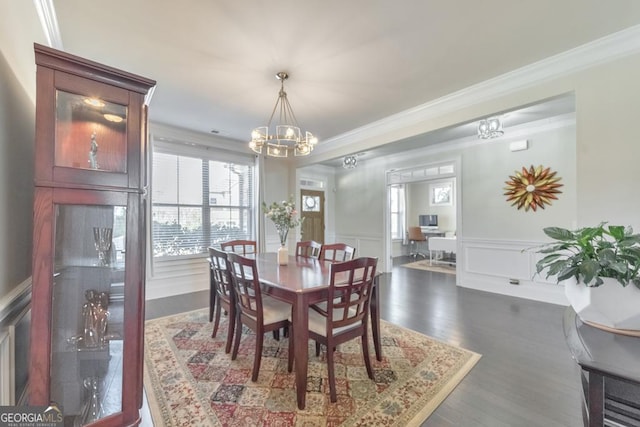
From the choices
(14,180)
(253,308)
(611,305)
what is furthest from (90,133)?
(611,305)

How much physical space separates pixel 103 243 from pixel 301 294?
1128 millimetres

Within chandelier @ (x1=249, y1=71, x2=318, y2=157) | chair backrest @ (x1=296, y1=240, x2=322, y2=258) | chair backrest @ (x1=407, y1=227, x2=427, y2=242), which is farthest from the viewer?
chair backrest @ (x1=407, y1=227, x2=427, y2=242)

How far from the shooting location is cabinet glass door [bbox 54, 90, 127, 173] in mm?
1095

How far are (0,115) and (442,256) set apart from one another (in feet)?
28.3

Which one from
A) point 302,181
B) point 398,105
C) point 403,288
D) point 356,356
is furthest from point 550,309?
point 302,181

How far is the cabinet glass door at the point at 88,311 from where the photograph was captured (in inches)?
43.4

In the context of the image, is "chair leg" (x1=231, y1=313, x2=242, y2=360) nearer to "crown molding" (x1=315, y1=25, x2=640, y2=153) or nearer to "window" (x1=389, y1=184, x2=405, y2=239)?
"crown molding" (x1=315, y1=25, x2=640, y2=153)

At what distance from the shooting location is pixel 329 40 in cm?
212

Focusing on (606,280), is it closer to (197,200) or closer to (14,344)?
(14,344)

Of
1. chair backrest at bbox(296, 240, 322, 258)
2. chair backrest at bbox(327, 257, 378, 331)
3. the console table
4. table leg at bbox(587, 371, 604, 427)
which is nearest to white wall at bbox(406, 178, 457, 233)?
chair backrest at bbox(296, 240, 322, 258)

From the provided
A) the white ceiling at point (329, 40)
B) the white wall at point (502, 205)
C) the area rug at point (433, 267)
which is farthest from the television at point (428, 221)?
the white ceiling at point (329, 40)

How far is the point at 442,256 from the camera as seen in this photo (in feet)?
25.9

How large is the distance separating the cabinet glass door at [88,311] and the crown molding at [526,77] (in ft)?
11.0

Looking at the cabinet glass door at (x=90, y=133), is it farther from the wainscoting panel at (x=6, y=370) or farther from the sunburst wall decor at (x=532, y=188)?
the sunburst wall decor at (x=532, y=188)
